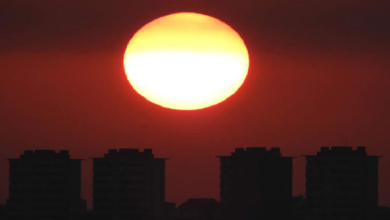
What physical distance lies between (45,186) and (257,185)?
135 feet

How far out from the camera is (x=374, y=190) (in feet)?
602

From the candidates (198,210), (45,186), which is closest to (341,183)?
(198,210)

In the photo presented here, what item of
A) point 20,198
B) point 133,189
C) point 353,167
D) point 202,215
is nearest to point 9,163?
point 20,198

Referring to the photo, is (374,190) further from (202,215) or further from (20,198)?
(20,198)

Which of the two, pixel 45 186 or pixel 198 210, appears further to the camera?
pixel 45 186

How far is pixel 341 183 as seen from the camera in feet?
618

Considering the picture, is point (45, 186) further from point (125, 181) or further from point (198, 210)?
point (198, 210)

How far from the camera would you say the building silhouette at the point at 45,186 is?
18312cm

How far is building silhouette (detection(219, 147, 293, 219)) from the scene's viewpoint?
618ft

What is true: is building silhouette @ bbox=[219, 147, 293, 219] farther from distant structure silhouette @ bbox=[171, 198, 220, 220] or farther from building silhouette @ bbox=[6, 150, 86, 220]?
building silhouette @ bbox=[6, 150, 86, 220]

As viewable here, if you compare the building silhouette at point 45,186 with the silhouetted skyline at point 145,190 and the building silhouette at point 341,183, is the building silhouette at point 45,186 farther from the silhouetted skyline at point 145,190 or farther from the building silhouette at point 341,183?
the building silhouette at point 341,183

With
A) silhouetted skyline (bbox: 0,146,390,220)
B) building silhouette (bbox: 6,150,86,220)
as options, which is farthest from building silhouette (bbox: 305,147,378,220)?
building silhouette (bbox: 6,150,86,220)

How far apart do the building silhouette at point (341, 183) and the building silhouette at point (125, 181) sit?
28.8 meters

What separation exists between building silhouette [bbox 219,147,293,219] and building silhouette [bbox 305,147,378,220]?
18.6 feet
